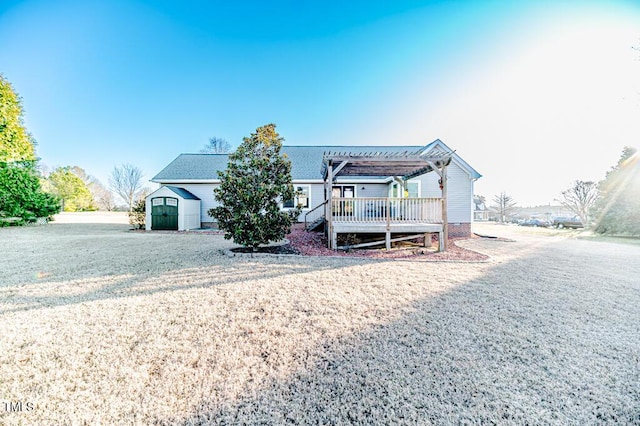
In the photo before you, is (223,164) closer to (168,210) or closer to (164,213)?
(168,210)

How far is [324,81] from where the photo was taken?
16359 millimetres

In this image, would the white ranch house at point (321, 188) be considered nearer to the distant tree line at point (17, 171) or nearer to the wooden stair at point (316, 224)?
the wooden stair at point (316, 224)

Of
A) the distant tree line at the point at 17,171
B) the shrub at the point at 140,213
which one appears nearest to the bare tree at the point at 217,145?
the distant tree line at the point at 17,171

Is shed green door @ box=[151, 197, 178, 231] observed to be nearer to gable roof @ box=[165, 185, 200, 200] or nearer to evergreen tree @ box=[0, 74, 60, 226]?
gable roof @ box=[165, 185, 200, 200]

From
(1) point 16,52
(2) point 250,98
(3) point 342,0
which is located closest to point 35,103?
(1) point 16,52

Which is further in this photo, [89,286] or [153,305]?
[89,286]

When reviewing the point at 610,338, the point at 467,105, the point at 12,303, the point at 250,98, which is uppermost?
the point at 250,98

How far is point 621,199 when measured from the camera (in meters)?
17.5

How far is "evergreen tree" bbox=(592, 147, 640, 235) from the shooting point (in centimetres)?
1673

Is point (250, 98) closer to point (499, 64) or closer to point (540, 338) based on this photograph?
point (499, 64)

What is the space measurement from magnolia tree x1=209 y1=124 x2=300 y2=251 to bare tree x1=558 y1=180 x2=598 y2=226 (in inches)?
1627

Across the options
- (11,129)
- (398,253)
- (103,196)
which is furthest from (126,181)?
(398,253)

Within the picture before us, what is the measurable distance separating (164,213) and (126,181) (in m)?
41.5

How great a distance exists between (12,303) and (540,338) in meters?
7.75
